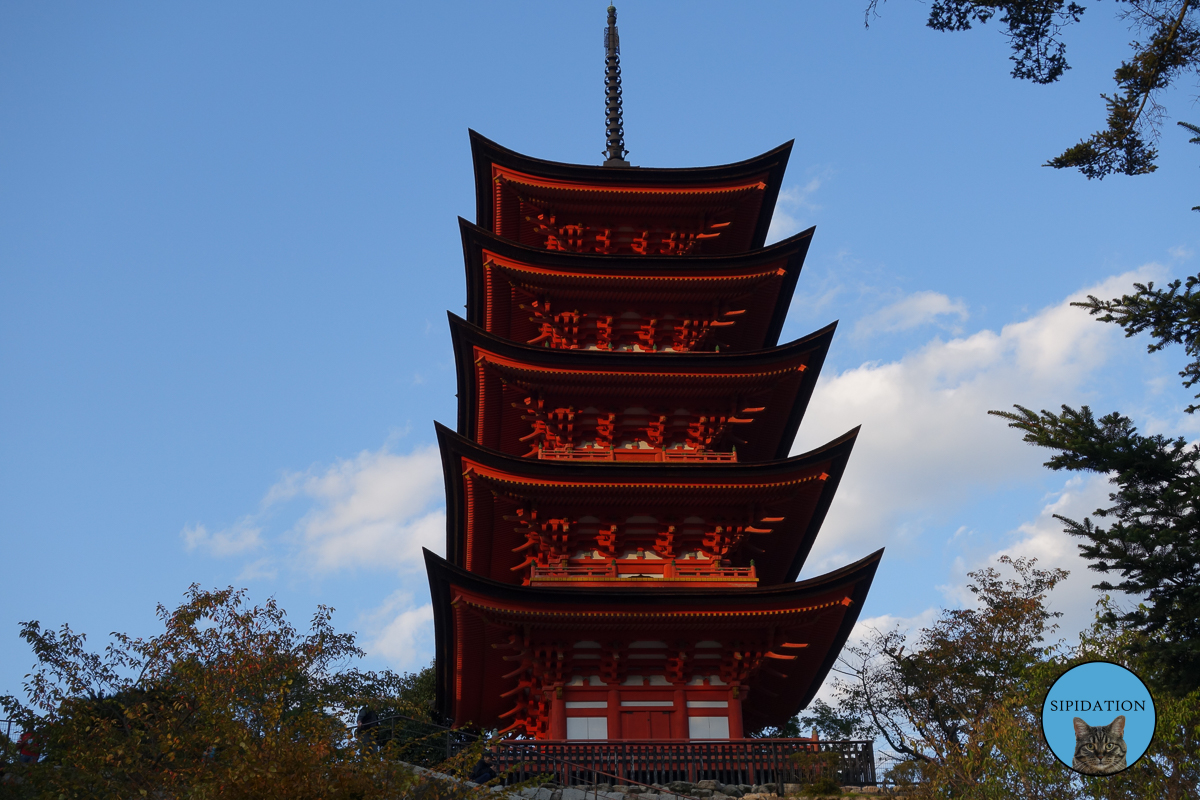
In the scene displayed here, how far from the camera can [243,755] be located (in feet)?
39.5

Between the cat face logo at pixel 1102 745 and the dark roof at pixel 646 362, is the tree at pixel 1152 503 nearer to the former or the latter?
the cat face logo at pixel 1102 745

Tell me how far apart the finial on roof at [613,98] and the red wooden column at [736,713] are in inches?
597

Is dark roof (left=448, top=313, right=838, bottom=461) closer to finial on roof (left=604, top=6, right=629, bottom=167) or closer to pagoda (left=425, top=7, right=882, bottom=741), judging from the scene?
pagoda (left=425, top=7, right=882, bottom=741)

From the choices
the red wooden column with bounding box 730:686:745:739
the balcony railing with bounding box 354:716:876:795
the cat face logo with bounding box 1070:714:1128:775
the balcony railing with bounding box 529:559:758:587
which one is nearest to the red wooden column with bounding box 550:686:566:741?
the balcony railing with bounding box 354:716:876:795

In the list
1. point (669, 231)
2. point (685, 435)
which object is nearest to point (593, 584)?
point (685, 435)

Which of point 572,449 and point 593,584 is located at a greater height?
point 572,449

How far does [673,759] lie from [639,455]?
24.2 feet

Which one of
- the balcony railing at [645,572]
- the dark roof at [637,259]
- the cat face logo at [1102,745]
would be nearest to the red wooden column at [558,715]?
the balcony railing at [645,572]

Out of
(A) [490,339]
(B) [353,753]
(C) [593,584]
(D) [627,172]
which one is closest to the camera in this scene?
(B) [353,753]

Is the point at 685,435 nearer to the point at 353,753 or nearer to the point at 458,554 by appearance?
the point at 458,554

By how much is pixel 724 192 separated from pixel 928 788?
1653 centimetres

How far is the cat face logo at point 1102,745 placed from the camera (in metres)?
10.2

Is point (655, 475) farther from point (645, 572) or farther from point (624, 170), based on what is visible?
point (624, 170)

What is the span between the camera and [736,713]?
19.2 meters
